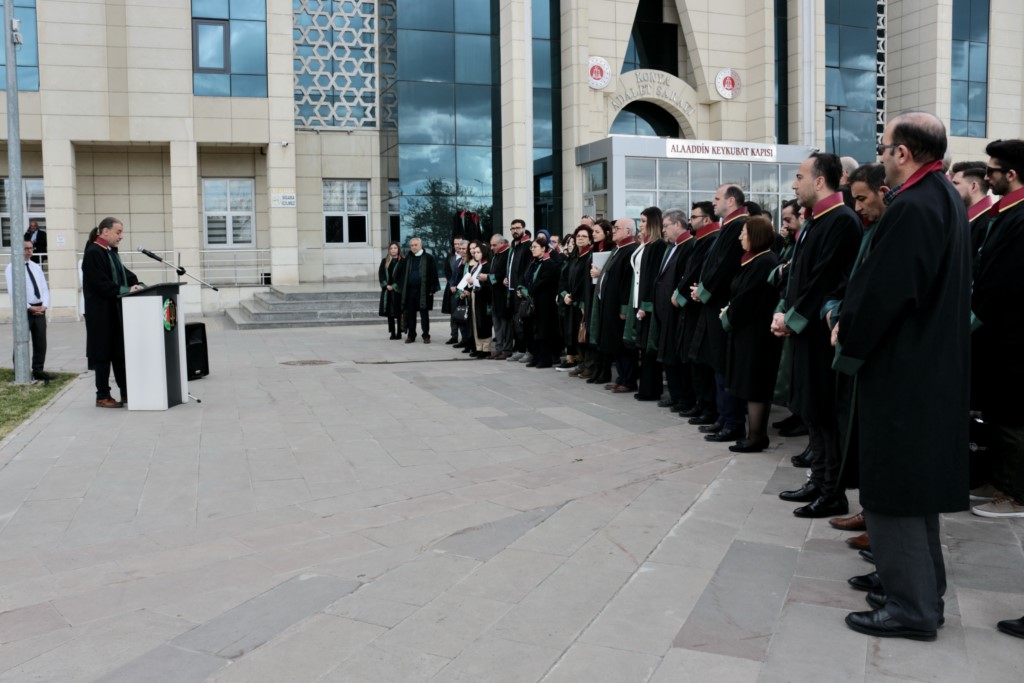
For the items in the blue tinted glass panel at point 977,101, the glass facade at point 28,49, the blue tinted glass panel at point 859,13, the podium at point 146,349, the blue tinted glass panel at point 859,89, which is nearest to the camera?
the podium at point 146,349

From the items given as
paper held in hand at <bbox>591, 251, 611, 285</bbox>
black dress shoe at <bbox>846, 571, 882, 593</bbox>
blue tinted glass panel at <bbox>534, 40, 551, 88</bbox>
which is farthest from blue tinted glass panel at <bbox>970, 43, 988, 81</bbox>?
black dress shoe at <bbox>846, 571, 882, 593</bbox>

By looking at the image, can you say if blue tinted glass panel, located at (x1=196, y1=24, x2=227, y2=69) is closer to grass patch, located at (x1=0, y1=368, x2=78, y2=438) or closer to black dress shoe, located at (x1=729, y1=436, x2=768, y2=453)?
grass patch, located at (x1=0, y1=368, x2=78, y2=438)

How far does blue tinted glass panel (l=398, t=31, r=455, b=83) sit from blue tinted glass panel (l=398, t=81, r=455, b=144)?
0.27m

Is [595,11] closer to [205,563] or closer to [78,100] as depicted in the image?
[78,100]

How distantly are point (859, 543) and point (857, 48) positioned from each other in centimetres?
3237

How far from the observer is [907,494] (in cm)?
357

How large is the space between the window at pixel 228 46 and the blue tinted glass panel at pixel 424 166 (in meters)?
4.68

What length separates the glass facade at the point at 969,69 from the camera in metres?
34.2

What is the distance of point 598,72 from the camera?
1129 inches

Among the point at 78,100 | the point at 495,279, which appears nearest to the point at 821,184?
the point at 495,279

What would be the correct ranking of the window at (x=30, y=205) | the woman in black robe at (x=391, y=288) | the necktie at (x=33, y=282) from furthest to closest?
1. the window at (x=30, y=205)
2. the woman in black robe at (x=391, y=288)
3. the necktie at (x=33, y=282)

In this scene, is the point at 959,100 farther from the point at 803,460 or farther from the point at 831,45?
the point at 803,460

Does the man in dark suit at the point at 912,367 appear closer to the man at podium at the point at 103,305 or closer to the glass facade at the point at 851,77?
the man at podium at the point at 103,305

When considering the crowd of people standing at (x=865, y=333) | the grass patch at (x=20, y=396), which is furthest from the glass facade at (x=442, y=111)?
the crowd of people standing at (x=865, y=333)
